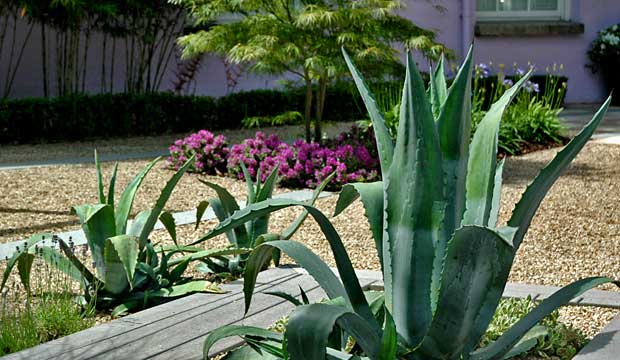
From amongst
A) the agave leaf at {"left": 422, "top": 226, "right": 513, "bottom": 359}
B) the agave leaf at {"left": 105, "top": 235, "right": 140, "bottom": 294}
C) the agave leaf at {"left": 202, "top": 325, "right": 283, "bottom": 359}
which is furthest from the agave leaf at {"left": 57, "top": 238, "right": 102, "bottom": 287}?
the agave leaf at {"left": 422, "top": 226, "right": 513, "bottom": 359}

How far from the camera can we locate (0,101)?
11.8 meters

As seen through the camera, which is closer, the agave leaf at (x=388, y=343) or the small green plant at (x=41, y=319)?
the agave leaf at (x=388, y=343)

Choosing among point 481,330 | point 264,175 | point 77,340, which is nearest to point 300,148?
point 264,175

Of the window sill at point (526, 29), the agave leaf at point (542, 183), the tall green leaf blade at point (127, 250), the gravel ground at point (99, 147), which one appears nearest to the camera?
the agave leaf at point (542, 183)

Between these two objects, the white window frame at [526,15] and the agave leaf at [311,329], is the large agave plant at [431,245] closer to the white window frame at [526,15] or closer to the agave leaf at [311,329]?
the agave leaf at [311,329]

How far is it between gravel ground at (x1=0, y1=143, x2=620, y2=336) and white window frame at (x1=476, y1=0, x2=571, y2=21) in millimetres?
8030

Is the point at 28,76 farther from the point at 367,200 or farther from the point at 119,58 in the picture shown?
the point at 367,200

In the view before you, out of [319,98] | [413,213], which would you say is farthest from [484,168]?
[319,98]

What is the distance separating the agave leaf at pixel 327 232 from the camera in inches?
110

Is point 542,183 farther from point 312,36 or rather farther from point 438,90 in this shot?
point 312,36

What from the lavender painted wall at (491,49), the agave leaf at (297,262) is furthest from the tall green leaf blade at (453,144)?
the lavender painted wall at (491,49)

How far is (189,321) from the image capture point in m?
3.92

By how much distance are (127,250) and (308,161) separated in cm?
485

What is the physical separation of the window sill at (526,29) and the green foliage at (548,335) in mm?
13979
